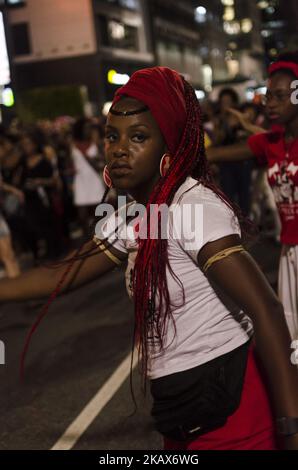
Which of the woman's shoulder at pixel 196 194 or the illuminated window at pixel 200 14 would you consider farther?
the illuminated window at pixel 200 14

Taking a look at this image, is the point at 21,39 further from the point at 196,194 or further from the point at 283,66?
the point at 196,194

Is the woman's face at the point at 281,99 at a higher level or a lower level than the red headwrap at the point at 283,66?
lower

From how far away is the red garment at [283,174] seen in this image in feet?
12.6

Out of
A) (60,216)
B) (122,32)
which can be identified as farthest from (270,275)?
(122,32)

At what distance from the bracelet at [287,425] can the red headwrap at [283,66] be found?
94.4 inches

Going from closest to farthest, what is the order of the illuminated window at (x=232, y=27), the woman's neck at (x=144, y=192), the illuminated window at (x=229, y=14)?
1. the woman's neck at (x=144, y=192)
2. the illuminated window at (x=232, y=27)
3. the illuminated window at (x=229, y=14)

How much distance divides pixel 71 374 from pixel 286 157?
250 cm

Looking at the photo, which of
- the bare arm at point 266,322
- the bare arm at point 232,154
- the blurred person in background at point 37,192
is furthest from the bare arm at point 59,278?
the blurred person in background at point 37,192

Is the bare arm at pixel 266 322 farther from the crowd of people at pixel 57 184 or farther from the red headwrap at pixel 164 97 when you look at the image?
the crowd of people at pixel 57 184

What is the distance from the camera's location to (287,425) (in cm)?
183

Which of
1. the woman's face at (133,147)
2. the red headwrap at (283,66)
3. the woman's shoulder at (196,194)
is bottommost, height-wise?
the woman's shoulder at (196,194)

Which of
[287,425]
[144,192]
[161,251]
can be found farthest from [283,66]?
[287,425]

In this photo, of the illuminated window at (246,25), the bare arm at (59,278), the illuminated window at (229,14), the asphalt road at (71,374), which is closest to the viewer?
the bare arm at (59,278)
